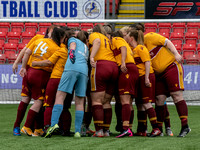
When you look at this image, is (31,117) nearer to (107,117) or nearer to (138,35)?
(107,117)

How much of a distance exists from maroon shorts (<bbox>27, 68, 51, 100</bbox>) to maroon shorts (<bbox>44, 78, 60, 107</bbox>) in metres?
0.20

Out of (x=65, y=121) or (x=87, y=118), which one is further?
(x=87, y=118)

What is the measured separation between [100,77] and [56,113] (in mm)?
763

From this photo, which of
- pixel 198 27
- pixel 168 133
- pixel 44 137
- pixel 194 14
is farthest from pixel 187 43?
pixel 44 137

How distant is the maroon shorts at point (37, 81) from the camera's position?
6242 mm

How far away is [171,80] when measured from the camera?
20.5 ft

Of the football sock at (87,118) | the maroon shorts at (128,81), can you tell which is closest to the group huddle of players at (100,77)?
the maroon shorts at (128,81)

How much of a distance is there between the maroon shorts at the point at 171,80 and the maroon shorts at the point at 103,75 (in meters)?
0.74

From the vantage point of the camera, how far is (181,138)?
575 centimetres

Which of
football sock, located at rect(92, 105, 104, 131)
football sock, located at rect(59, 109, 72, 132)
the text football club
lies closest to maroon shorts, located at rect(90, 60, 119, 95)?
football sock, located at rect(92, 105, 104, 131)

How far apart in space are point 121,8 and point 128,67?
12.7m

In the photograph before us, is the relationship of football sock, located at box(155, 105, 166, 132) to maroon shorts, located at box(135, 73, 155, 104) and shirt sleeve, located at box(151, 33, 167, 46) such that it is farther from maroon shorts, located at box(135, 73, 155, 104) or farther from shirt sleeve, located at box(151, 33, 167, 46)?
shirt sleeve, located at box(151, 33, 167, 46)

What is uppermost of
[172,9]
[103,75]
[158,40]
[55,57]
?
[172,9]

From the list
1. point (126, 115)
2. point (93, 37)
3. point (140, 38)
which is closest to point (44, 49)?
point (93, 37)
